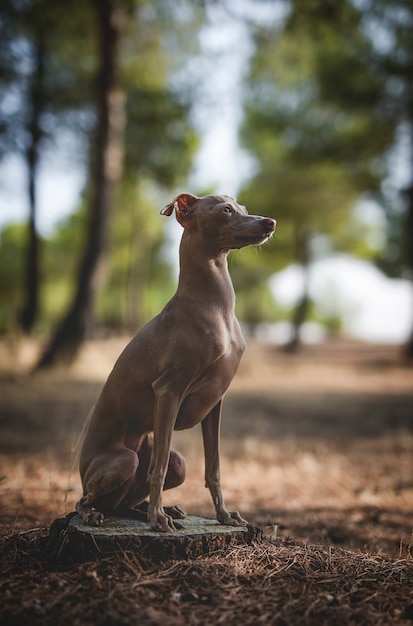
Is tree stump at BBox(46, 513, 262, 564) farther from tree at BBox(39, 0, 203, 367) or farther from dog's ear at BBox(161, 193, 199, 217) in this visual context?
tree at BBox(39, 0, 203, 367)

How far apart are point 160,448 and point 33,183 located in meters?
13.6

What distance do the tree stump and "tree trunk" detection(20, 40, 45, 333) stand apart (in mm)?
12303

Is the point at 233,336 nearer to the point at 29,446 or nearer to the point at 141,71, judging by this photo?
the point at 29,446

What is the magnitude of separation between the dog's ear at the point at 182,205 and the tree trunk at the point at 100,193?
756cm

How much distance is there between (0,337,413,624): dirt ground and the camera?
2.17m

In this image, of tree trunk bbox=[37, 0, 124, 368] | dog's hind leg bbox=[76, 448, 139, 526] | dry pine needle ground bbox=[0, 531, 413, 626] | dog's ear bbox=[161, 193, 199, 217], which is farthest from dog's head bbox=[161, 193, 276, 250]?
tree trunk bbox=[37, 0, 124, 368]

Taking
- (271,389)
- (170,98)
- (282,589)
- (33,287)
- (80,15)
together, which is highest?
(80,15)

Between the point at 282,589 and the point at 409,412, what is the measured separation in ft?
24.9

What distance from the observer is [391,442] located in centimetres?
707

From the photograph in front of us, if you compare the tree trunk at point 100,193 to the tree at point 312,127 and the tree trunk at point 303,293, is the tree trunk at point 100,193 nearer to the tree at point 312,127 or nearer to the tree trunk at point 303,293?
the tree at point 312,127

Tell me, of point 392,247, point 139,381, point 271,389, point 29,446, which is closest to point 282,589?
point 139,381

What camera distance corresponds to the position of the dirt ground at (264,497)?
2172mm

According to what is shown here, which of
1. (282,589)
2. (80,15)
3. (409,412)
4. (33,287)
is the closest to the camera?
(282,589)

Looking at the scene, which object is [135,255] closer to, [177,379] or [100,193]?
[100,193]
